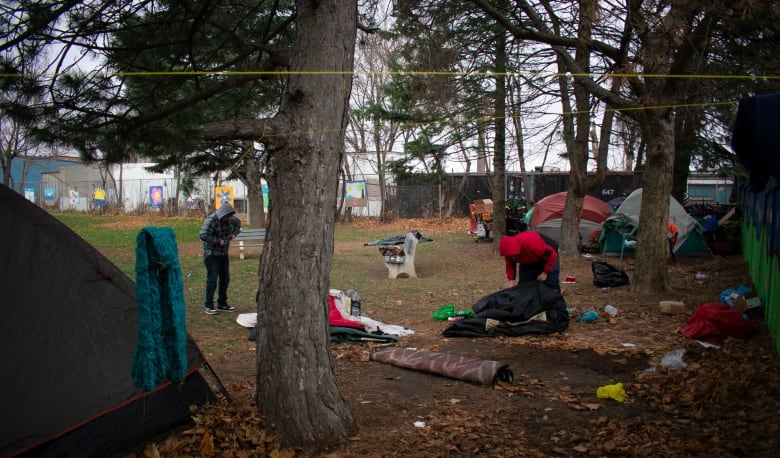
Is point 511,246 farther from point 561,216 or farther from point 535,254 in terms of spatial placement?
point 561,216

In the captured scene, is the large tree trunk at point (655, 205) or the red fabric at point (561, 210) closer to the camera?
the large tree trunk at point (655, 205)

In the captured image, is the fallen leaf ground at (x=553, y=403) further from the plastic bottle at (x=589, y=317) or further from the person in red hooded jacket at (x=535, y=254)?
the person in red hooded jacket at (x=535, y=254)

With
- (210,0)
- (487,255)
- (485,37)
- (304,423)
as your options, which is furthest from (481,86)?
(304,423)

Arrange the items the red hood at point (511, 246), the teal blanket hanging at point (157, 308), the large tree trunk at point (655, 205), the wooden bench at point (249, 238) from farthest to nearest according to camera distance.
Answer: the wooden bench at point (249, 238) → the large tree trunk at point (655, 205) → the red hood at point (511, 246) → the teal blanket hanging at point (157, 308)

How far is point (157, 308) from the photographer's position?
3492 millimetres

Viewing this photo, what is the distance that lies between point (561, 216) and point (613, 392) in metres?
12.0

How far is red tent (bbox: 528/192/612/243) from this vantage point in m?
16.7

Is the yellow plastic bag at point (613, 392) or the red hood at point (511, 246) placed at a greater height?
the red hood at point (511, 246)

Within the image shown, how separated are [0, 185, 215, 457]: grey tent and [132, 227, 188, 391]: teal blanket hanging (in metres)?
0.53

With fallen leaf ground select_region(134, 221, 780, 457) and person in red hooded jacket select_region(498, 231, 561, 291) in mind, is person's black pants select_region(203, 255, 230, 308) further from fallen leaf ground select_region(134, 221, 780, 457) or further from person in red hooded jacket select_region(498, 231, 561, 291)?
person in red hooded jacket select_region(498, 231, 561, 291)

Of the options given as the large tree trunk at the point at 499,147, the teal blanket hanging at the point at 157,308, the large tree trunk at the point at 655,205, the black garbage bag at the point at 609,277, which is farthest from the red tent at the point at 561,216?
the teal blanket hanging at the point at 157,308

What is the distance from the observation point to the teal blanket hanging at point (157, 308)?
11.3ft

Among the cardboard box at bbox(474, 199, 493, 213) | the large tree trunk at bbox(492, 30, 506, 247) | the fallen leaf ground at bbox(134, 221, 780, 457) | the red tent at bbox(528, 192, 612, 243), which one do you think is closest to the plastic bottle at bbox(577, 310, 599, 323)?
the fallen leaf ground at bbox(134, 221, 780, 457)

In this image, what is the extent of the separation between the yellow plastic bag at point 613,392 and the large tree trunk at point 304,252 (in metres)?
2.20
